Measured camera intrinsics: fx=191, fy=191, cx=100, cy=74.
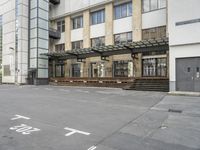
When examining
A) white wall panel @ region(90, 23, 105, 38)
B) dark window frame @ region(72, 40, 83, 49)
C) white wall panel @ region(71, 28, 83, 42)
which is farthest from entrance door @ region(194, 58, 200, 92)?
white wall panel @ region(71, 28, 83, 42)

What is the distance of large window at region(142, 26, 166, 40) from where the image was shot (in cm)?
2364

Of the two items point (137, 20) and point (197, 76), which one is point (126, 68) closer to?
point (137, 20)

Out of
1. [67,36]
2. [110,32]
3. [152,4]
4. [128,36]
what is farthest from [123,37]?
[67,36]

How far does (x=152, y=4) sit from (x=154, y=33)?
12.7 feet

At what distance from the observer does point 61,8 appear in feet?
110

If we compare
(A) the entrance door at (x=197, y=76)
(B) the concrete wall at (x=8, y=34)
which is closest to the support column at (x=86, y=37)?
(B) the concrete wall at (x=8, y=34)

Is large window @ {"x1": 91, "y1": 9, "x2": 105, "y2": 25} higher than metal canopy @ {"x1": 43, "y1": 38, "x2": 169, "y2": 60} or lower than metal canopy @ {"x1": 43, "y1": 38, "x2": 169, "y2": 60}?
higher

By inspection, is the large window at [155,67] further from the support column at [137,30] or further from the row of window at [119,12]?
the row of window at [119,12]

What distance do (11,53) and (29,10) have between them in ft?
25.6

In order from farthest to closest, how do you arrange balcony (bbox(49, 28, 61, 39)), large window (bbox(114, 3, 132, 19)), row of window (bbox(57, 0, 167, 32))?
balcony (bbox(49, 28, 61, 39)) → large window (bbox(114, 3, 132, 19)) → row of window (bbox(57, 0, 167, 32))

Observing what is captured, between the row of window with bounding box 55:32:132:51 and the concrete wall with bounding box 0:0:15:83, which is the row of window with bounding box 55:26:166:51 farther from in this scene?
the concrete wall with bounding box 0:0:15:83

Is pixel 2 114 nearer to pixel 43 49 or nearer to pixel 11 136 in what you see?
pixel 11 136

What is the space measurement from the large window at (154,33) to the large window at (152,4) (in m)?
2.68

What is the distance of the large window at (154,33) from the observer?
23.6 meters
